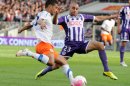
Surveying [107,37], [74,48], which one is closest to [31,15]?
[107,37]

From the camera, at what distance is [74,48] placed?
48.8 feet

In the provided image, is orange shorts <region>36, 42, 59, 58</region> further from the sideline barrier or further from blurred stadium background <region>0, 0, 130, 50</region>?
the sideline barrier

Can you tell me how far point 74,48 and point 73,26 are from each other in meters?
0.66

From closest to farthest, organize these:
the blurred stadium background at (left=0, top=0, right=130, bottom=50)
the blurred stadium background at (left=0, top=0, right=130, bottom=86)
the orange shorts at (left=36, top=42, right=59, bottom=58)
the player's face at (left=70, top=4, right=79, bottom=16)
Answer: the orange shorts at (left=36, top=42, right=59, bottom=58) < the blurred stadium background at (left=0, top=0, right=130, bottom=86) < the player's face at (left=70, top=4, right=79, bottom=16) < the blurred stadium background at (left=0, top=0, right=130, bottom=50)

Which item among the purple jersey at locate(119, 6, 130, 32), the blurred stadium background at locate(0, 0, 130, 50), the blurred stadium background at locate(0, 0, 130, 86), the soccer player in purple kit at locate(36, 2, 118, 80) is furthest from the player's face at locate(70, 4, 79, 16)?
the blurred stadium background at locate(0, 0, 130, 50)

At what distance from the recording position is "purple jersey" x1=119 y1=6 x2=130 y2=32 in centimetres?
2020

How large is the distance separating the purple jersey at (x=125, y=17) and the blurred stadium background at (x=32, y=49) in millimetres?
1450

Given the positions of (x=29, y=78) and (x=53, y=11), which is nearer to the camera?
(x=53, y=11)

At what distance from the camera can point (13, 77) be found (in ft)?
46.4

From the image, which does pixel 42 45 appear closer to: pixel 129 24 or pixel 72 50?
pixel 72 50

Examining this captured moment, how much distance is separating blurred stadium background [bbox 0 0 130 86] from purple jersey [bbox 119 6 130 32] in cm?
145

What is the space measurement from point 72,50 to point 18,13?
89.4ft

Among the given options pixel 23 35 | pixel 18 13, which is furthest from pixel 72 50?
pixel 18 13

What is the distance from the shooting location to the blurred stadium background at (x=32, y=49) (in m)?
13.7
